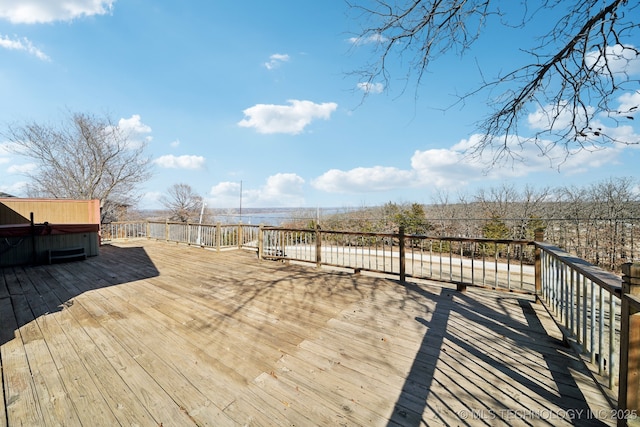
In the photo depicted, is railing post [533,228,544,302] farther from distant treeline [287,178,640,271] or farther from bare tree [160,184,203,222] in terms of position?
bare tree [160,184,203,222]

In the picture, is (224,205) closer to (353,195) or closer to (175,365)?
(353,195)

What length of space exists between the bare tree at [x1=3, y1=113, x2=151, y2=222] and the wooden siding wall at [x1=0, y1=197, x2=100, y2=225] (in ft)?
22.9

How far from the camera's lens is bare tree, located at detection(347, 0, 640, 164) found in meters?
2.18

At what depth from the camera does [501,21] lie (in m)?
2.42

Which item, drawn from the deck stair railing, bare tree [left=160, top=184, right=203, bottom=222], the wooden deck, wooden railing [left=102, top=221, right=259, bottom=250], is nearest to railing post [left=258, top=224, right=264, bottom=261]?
the deck stair railing

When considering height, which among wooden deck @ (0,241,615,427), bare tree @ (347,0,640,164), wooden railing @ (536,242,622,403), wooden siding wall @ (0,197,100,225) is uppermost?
bare tree @ (347,0,640,164)

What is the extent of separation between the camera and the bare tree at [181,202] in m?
18.8

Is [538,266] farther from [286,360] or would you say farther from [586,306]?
[286,360]

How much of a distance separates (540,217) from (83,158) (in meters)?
20.7

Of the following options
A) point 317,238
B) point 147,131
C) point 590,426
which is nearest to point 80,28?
point 147,131

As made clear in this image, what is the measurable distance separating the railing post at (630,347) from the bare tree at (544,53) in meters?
1.54

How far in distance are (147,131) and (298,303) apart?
635 inches

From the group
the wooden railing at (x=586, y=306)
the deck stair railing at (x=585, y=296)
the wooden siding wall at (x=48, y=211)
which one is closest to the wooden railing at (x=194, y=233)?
the deck stair railing at (x=585, y=296)

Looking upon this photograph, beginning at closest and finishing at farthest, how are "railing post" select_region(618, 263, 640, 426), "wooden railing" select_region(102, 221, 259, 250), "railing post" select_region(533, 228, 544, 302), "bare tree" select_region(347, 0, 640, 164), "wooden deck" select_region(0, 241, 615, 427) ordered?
1. "railing post" select_region(618, 263, 640, 426)
2. "wooden deck" select_region(0, 241, 615, 427)
3. "bare tree" select_region(347, 0, 640, 164)
4. "railing post" select_region(533, 228, 544, 302)
5. "wooden railing" select_region(102, 221, 259, 250)
